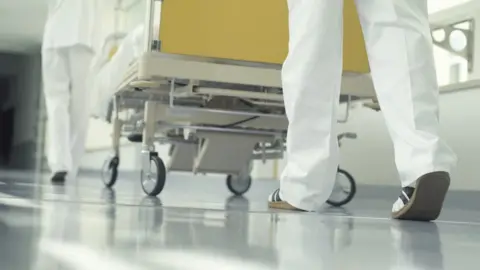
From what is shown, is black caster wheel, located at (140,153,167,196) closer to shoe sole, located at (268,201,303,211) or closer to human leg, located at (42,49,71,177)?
shoe sole, located at (268,201,303,211)

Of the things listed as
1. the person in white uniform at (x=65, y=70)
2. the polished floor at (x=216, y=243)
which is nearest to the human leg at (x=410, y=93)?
the polished floor at (x=216, y=243)

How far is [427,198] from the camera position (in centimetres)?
157

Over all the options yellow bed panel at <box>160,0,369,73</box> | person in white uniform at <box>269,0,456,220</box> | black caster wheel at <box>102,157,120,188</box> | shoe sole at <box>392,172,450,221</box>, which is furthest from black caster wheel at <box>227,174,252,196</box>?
shoe sole at <box>392,172,450,221</box>

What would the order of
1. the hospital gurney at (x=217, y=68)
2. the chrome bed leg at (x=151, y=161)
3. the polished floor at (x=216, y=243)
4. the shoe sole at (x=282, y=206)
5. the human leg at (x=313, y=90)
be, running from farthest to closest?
the chrome bed leg at (x=151, y=161), the hospital gurney at (x=217, y=68), the shoe sole at (x=282, y=206), the human leg at (x=313, y=90), the polished floor at (x=216, y=243)

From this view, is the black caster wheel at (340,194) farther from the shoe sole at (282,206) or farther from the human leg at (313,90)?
the human leg at (313,90)

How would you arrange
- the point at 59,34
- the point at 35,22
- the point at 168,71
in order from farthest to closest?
1. the point at 35,22
2. the point at 59,34
3. the point at 168,71

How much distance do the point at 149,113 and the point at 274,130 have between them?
0.57 metres

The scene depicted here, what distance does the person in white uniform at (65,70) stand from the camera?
11.6ft

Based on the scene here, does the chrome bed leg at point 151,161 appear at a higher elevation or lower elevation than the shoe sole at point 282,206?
higher

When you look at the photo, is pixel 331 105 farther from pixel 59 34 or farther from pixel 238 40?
pixel 59 34


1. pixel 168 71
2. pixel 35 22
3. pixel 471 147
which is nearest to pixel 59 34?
pixel 168 71

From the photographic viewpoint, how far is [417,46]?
158cm

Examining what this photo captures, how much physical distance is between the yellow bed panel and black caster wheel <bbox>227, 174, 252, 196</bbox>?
4.19 ft

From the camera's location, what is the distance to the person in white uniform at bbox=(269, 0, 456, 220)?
1540 millimetres
